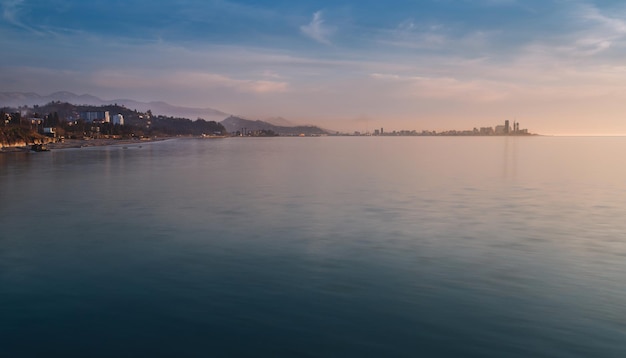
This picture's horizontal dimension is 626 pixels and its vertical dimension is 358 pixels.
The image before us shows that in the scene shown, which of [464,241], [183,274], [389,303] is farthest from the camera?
[464,241]

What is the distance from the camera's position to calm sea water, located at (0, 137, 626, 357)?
8789 millimetres

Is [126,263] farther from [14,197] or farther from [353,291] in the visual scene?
[14,197]

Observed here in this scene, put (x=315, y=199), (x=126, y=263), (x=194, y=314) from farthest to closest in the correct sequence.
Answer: (x=315, y=199) < (x=126, y=263) < (x=194, y=314)

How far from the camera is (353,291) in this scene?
444 inches

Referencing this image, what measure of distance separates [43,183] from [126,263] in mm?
26577

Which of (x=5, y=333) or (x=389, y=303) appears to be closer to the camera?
(x=5, y=333)

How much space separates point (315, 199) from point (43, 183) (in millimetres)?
20859

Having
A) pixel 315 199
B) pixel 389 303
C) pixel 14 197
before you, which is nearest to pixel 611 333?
pixel 389 303

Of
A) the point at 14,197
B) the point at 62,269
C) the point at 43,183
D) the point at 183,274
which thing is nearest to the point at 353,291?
the point at 183,274

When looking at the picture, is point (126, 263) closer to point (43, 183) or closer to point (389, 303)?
point (389, 303)

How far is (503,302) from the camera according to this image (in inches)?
422

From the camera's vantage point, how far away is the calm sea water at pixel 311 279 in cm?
879

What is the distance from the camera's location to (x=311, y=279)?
40.2ft

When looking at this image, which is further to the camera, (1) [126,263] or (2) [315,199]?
(2) [315,199]
